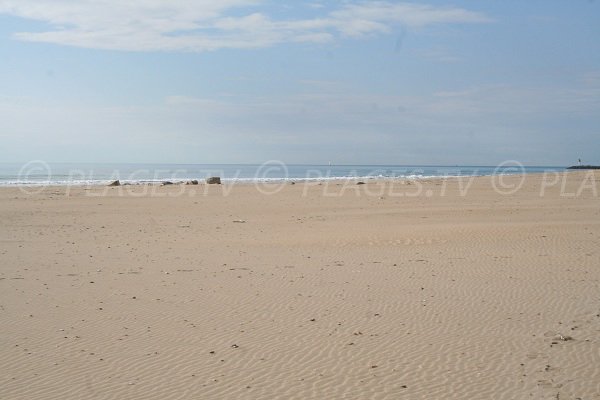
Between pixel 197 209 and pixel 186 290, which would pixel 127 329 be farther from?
pixel 197 209

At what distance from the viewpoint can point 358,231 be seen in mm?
18219

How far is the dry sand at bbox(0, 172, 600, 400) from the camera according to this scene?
20.1 ft

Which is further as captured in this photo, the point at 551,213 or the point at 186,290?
the point at 551,213

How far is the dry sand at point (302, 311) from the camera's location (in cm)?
611

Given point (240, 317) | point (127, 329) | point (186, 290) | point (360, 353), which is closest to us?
point (360, 353)

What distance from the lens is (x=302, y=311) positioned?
8.81 m

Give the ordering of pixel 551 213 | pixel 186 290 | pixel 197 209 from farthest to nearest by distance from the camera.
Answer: pixel 197 209 → pixel 551 213 → pixel 186 290

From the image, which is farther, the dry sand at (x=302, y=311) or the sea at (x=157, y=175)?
the sea at (x=157, y=175)

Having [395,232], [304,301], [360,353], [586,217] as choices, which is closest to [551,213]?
[586,217]

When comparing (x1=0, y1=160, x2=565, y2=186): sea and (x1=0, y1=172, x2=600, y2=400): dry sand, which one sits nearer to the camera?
(x1=0, y1=172, x2=600, y2=400): dry sand

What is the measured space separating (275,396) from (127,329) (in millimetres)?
2968

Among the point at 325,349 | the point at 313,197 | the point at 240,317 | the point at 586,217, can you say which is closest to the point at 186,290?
the point at 240,317

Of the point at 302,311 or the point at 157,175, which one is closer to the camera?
the point at 302,311

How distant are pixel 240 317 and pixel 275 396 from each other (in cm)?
279
